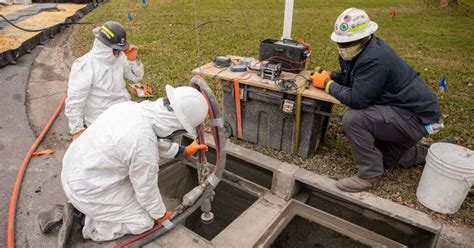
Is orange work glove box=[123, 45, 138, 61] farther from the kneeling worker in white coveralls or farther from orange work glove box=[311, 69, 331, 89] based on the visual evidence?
orange work glove box=[311, 69, 331, 89]

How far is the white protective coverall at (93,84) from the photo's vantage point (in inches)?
129

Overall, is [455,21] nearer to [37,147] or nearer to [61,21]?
[37,147]

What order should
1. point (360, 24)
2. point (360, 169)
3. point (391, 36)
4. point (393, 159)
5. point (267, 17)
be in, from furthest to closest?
point (267, 17) < point (391, 36) < point (393, 159) < point (360, 169) < point (360, 24)

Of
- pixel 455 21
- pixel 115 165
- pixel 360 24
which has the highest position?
pixel 360 24

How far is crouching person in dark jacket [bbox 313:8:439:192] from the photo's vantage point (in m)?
2.80

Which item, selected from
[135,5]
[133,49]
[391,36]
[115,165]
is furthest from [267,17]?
[115,165]

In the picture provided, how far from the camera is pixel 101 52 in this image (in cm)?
332

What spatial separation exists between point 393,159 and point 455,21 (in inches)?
404

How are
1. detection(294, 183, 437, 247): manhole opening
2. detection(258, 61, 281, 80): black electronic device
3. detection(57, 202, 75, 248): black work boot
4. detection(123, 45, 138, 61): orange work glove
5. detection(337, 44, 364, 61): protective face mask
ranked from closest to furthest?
1. detection(57, 202, 75, 248): black work boot
2. detection(294, 183, 437, 247): manhole opening
3. detection(337, 44, 364, 61): protective face mask
4. detection(258, 61, 281, 80): black electronic device
5. detection(123, 45, 138, 61): orange work glove

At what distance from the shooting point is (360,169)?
9.99 ft

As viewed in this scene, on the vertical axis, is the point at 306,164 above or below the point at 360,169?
below

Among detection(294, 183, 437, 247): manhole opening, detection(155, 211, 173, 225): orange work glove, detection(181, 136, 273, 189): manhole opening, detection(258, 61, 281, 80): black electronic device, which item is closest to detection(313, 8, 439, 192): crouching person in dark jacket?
detection(294, 183, 437, 247): manhole opening

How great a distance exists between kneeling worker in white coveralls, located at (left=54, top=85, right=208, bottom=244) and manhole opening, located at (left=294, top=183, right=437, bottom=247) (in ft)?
5.21

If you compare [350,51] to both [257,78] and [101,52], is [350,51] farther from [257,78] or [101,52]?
[101,52]
